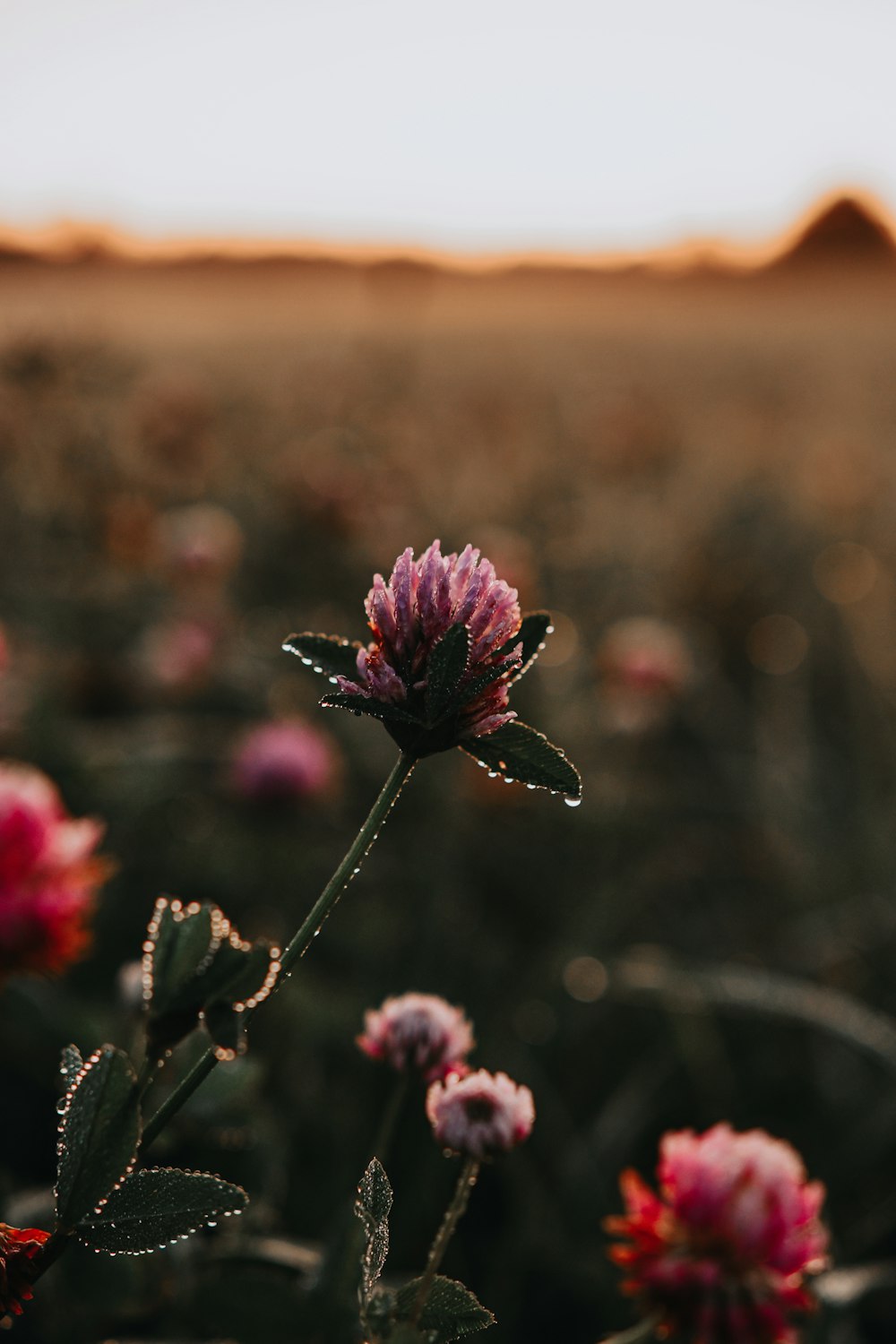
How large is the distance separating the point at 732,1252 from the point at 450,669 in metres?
0.40

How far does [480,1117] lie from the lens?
1.44 feet

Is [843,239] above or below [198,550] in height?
above

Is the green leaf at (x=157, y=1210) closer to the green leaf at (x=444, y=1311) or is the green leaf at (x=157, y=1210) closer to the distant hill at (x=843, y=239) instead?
the green leaf at (x=444, y=1311)

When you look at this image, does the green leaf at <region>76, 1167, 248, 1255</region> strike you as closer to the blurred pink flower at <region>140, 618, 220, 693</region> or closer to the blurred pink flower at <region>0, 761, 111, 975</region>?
the blurred pink flower at <region>0, 761, 111, 975</region>

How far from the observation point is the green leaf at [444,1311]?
1.32ft

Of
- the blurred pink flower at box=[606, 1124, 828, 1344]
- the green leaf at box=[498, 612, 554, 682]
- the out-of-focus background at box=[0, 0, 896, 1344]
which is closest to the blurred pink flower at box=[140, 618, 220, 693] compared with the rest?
the out-of-focus background at box=[0, 0, 896, 1344]

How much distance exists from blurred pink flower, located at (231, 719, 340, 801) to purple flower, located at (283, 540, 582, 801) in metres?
1.07

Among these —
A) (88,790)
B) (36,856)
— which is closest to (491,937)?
(88,790)

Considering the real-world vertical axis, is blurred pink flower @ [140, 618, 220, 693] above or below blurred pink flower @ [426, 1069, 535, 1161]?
above

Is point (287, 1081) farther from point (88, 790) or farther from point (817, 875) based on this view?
point (817, 875)

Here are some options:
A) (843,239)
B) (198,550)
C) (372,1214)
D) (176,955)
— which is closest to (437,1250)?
(372,1214)

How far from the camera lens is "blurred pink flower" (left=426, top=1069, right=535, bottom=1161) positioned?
43 cm

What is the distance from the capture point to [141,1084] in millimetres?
369

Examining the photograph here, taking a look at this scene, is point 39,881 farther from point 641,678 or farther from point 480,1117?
point 641,678
